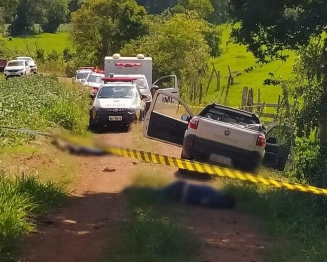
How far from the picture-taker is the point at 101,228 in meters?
8.57

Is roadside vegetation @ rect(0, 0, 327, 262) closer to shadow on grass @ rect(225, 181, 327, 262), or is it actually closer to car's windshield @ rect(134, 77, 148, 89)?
shadow on grass @ rect(225, 181, 327, 262)

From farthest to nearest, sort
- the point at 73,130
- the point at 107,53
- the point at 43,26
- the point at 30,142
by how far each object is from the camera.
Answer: the point at 43,26, the point at 107,53, the point at 73,130, the point at 30,142

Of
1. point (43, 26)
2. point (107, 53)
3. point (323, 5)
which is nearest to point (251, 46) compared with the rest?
point (323, 5)

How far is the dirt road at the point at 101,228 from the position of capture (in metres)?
7.50

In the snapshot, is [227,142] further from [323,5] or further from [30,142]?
[30,142]

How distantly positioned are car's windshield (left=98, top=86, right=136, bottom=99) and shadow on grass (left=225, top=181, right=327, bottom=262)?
9171 mm

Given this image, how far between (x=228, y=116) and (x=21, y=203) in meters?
5.86

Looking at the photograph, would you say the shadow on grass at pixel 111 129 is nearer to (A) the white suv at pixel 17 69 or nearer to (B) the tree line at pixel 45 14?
(A) the white suv at pixel 17 69

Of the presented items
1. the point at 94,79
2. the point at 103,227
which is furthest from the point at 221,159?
the point at 94,79

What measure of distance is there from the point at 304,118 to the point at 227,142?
1538mm

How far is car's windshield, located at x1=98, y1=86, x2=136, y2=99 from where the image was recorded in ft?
65.8

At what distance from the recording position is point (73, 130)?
18.2 meters

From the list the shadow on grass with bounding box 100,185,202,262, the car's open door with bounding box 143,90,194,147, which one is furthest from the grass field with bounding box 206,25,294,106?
the shadow on grass with bounding box 100,185,202,262

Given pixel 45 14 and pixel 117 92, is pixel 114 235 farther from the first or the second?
pixel 45 14
